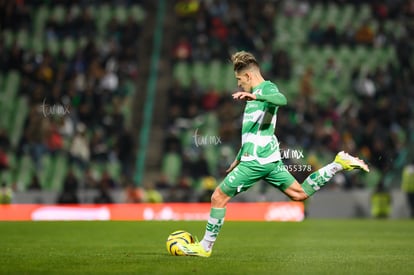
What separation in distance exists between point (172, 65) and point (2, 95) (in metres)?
5.81

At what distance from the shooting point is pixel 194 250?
39.0 feet

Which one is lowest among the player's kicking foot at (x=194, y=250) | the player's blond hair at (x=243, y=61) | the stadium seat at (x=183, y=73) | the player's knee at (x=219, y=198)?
the player's kicking foot at (x=194, y=250)

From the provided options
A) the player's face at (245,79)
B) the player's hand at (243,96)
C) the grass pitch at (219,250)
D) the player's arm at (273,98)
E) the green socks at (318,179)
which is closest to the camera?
the grass pitch at (219,250)

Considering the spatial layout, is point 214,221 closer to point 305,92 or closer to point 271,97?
point 271,97

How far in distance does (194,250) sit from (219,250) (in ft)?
4.59

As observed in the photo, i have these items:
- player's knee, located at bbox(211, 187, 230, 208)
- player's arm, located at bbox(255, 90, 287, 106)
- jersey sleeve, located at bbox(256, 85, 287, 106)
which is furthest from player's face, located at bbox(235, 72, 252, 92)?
player's knee, located at bbox(211, 187, 230, 208)

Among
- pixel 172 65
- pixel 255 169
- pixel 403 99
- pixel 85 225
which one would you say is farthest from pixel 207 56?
pixel 255 169

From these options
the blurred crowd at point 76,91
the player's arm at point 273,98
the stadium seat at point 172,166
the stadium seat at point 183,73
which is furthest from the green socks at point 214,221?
the stadium seat at point 183,73

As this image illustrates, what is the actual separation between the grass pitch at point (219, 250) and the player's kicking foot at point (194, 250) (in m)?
0.10

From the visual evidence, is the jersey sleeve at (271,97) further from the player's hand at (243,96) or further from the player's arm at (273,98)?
the player's hand at (243,96)

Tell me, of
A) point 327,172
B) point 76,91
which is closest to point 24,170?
point 76,91

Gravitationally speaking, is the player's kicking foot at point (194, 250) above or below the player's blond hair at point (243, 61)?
below

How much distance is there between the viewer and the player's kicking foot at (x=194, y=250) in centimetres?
1188

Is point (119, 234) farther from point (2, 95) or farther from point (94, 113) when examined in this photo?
point (2, 95)
